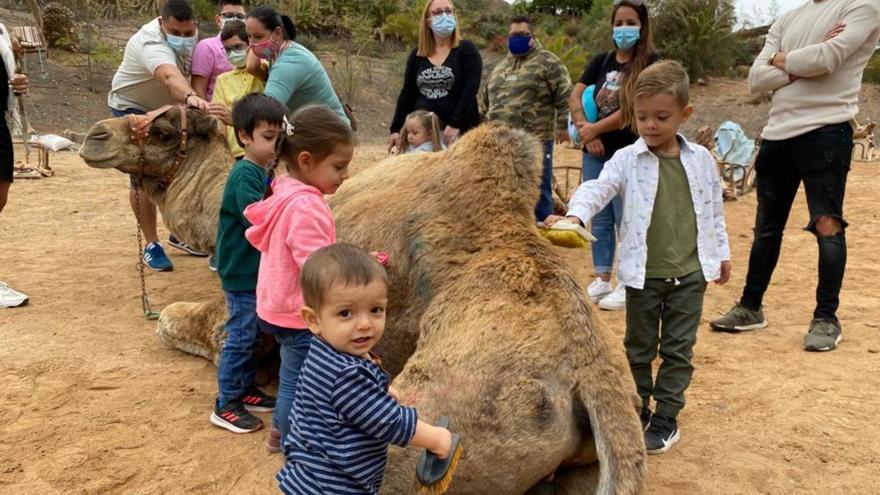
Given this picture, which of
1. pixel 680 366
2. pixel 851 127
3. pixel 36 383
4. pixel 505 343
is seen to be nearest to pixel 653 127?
pixel 680 366

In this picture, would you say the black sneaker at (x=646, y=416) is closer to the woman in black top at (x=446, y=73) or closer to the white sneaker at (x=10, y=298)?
the woman in black top at (x=446, y=73)

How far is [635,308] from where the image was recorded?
11.9ft

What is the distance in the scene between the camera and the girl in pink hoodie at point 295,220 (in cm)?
297

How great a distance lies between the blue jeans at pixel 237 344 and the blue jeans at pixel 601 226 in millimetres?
3394

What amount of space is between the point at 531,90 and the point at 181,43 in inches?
118

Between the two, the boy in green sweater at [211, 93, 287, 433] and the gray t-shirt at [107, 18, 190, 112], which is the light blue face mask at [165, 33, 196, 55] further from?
the boy in green sweater at [211, 93, 287, 433]

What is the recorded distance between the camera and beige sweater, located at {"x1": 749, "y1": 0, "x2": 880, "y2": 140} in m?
4.66

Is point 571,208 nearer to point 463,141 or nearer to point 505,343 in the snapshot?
point 463,141

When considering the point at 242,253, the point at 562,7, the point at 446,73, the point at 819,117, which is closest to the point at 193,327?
the point at 242,253

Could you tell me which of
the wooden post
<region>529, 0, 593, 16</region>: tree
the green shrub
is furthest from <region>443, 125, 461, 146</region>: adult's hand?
<region>529, 0, 593, 16</region>: tree

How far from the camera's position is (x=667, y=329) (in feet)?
11.9

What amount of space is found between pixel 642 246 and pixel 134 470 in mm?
2624

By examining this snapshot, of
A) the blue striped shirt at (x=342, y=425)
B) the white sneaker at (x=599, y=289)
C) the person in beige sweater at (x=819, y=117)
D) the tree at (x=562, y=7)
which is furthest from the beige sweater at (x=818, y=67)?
the tree at (x=562, y=7)

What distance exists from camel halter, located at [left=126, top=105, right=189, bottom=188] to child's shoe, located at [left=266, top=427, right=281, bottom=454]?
2487 millimetres
